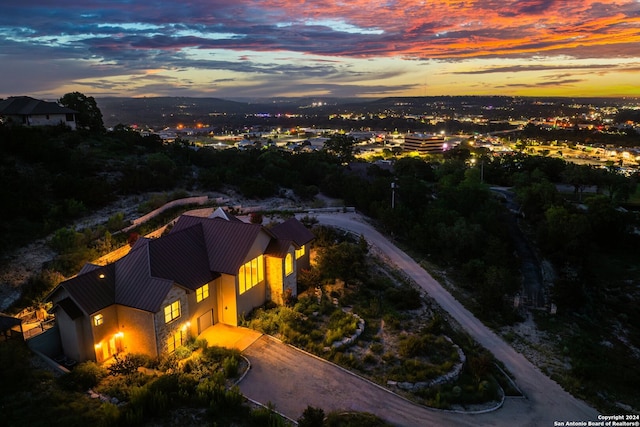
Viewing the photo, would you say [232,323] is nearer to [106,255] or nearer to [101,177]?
[106,255]

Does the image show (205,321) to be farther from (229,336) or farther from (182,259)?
(182,259)

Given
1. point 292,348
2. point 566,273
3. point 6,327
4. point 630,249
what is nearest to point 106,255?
point 6,327

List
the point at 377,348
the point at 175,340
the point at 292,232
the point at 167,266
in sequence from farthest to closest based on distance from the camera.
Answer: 1. the point at 292,232
2. the point at 377,348
3. the point at 167,266
4. the point at 175,340

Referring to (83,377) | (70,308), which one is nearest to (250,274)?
(70,308)

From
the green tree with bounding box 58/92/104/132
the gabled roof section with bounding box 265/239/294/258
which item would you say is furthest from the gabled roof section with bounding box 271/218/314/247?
the green tree with bounding box 58/92/104/132

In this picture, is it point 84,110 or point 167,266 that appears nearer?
point 167,266

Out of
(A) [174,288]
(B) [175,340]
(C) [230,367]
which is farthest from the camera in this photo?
(B) [175,340]
